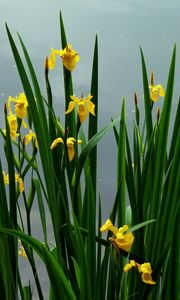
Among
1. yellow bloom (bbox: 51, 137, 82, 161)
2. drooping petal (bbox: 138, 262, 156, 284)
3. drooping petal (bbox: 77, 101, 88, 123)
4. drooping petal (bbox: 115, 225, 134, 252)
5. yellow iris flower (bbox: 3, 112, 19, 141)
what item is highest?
drooping petal (bbox: 77, 101, 88, 123)

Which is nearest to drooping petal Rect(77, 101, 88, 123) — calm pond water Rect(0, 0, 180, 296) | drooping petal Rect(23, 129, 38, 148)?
drooping petal Rect(23, 129, 38, 148)

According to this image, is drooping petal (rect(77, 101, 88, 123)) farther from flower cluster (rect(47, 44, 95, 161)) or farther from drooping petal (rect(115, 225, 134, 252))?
drooping petal (rect(115, 225, 134, 252))

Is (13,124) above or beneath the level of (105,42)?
beneath

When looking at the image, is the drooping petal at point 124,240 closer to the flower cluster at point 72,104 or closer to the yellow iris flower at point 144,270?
the yellow iris flower at point 144,270

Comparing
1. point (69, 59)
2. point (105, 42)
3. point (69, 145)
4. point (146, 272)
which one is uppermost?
point (105, 42)

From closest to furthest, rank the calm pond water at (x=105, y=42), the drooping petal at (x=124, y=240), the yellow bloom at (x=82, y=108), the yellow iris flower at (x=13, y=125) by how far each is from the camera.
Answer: the drooping petal at (x=124, y=240) < the yellow bloom at (x=82, y=108) < the yellow iris flower at (x=13, y=125) < the calm pond water at (x=105, y=42)

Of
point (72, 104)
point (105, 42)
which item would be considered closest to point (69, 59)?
point (72, 104)

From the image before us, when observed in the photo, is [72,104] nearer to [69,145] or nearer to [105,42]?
[69,145]

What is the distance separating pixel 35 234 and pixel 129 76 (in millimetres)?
1261

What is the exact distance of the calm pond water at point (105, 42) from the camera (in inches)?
89.5

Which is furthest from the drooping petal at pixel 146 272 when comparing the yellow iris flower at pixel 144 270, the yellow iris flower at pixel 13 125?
the yellow iris flower at pixel 13 125

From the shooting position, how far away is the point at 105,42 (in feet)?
9.72

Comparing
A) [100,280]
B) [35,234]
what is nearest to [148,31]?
[35,234]

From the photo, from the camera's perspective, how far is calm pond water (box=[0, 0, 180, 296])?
2.27 metres
